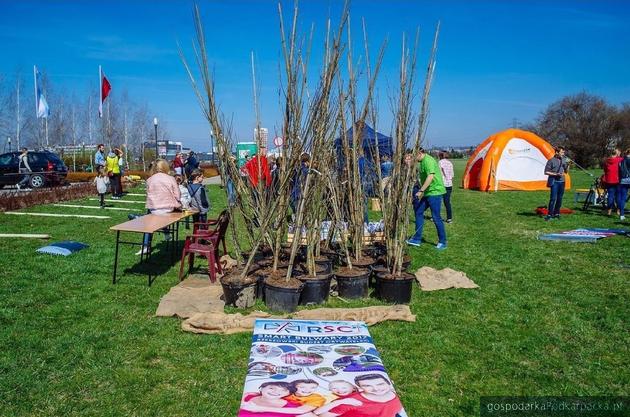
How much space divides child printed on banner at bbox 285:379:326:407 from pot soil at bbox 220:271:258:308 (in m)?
1.76

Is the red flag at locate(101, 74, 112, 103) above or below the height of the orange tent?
above

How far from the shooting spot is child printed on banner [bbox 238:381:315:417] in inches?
100

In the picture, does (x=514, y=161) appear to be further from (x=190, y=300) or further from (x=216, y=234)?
(x=190, y=300)

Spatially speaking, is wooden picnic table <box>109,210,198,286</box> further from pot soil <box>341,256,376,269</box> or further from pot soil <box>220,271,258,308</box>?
pot soil <box>341,256,376,269</box>

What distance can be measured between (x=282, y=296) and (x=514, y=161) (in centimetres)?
1579

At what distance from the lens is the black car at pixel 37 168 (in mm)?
17423

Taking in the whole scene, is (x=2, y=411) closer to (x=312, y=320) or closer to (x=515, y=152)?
(x=312, y=320)

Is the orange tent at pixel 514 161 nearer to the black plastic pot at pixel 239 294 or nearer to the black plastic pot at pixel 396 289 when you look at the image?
the black plastic pot at pixel 396 289

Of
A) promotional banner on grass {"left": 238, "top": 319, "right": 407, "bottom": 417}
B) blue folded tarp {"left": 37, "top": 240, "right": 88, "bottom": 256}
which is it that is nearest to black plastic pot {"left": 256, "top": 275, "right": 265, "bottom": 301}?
promotional banner on grass {"left": 238, "top": 319, "right": 407, "bottom": 417}

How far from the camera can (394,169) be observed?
16.7 ft

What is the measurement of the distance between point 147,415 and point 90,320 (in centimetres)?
186

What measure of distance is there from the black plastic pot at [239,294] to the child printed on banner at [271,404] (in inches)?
69.8

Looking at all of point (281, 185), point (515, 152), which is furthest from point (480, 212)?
point (281, 185)

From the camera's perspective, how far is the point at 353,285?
16.1ft
